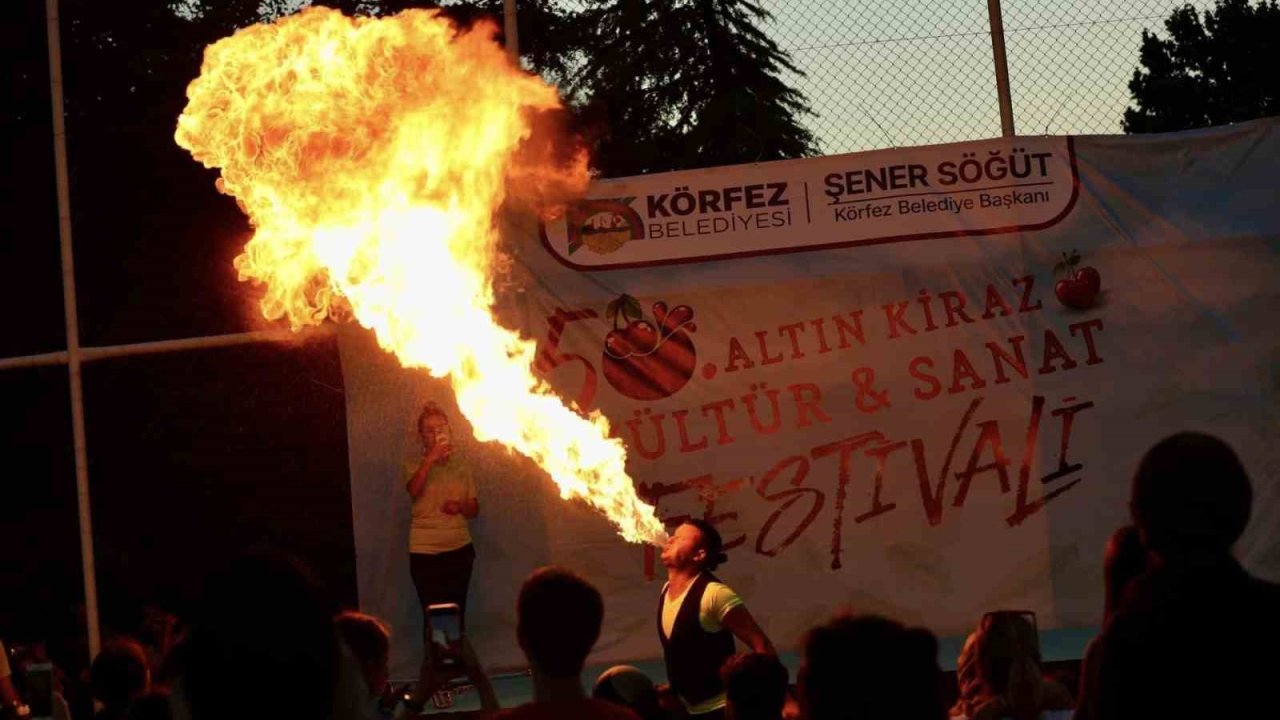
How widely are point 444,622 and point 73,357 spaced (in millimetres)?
3949

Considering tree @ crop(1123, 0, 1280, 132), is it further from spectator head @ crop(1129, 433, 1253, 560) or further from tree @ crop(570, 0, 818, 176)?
spectator head @ crop(1129, 433, 1253, 560)

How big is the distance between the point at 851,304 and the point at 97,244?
6717 millimetres

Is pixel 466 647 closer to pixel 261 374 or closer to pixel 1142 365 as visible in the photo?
pixel 1142 365

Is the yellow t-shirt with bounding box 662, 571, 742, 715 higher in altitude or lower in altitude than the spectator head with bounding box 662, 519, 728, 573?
lower

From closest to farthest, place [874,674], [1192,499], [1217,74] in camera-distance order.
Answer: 1. [874,674]
2. [1192,499]
3. [1217,74]

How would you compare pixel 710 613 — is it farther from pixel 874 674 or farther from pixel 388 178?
pixel 874 674

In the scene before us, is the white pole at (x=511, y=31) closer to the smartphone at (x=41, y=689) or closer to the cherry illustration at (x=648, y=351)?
the cherry illustration at (x=648, y=351)

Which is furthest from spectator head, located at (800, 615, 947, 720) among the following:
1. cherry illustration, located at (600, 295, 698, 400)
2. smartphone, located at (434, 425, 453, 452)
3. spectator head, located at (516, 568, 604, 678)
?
cherry illustration, located at (600, 295, 698, 400)

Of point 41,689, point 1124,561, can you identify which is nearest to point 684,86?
point 41,689

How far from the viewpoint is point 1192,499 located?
332cm

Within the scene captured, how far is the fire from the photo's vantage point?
9.41 m

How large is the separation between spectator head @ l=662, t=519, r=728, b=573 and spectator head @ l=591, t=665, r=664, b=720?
5.84 ft

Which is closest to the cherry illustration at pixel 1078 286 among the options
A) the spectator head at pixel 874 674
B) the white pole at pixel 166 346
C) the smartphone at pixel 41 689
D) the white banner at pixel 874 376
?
the white banner at pixel 874 376

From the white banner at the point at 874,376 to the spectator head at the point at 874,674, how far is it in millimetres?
6776
